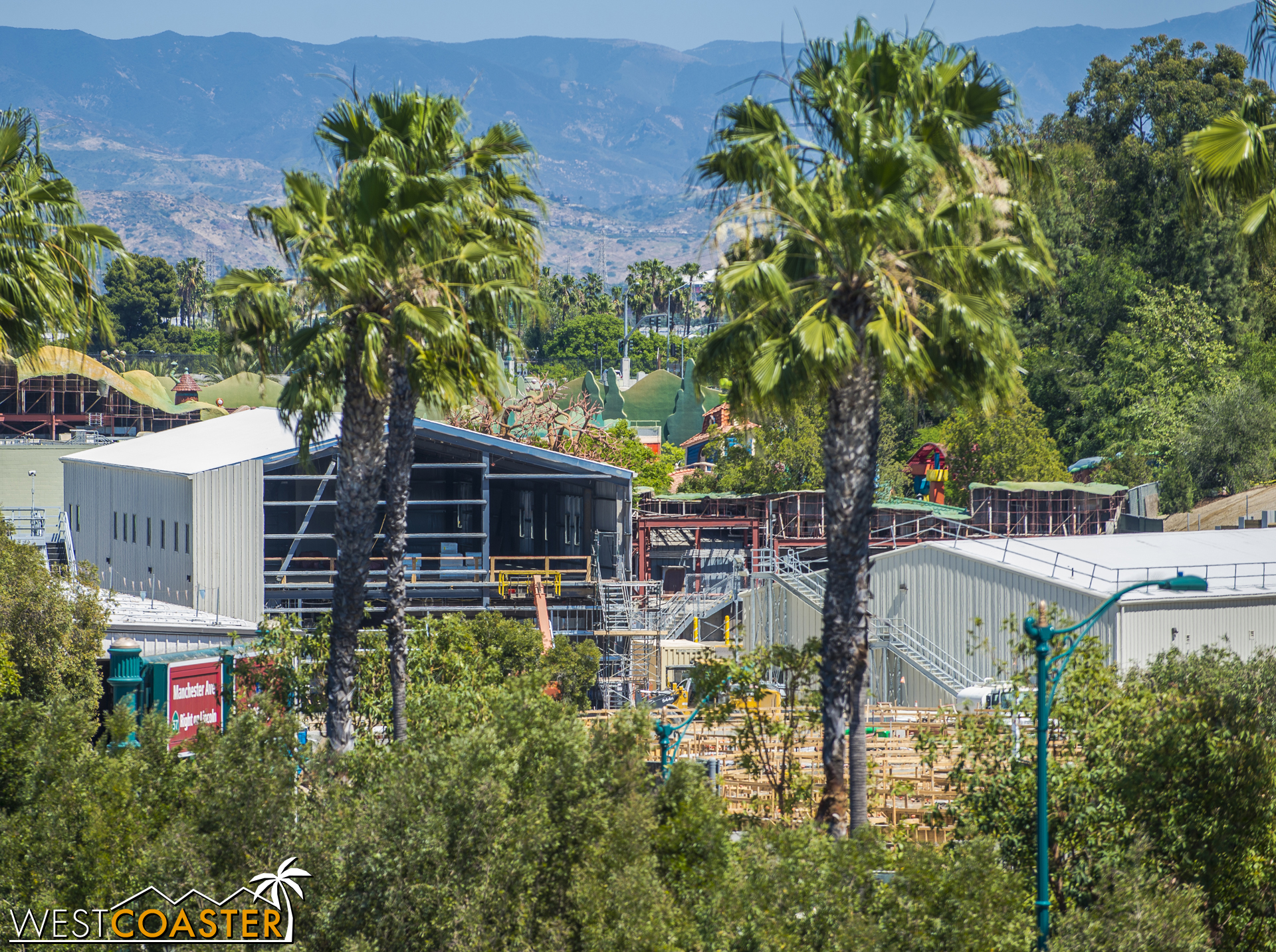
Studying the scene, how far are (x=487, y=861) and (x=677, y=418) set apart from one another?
11251 cm

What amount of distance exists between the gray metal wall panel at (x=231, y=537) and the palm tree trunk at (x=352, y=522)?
69.7ft

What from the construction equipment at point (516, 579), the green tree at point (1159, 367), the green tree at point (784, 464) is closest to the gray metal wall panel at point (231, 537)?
the construction equipment at point (516, 579)

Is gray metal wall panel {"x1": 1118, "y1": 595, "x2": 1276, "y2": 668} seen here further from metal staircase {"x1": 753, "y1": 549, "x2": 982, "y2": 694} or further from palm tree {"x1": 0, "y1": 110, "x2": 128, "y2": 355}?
palm tree {"x1": 0, "y1": 110, "x2": 128, "y2": 355}

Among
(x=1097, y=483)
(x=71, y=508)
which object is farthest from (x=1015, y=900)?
(x=1097, y=483)

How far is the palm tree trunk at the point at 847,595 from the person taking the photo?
1575 cm

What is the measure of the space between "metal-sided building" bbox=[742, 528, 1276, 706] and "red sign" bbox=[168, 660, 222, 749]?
15626 mm

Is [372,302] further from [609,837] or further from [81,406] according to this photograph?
[81,406]

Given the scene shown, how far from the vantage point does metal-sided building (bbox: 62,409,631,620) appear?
39.2 meters

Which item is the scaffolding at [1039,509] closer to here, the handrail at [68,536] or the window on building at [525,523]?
the window on building at [525,523]

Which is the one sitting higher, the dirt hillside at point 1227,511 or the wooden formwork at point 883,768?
the dirt hillside at point 1227,511

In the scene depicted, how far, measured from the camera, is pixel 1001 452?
243ft

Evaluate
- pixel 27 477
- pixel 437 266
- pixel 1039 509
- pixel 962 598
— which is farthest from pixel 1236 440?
pixel 27 477

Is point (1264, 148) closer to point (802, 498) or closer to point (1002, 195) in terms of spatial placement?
point (1002, 195)

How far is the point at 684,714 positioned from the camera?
105 ft
